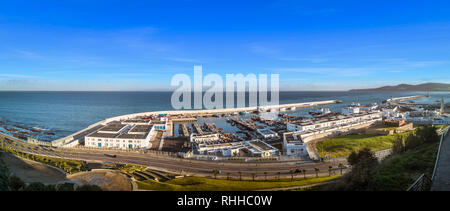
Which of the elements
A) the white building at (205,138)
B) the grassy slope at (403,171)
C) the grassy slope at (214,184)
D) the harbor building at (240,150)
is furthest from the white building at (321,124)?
the grassy slope at (403,171)

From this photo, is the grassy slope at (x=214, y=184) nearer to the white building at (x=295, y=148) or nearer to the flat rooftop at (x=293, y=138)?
the white building at (x=295, y=148)

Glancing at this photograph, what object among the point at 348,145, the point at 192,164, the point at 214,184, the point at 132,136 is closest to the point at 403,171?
the point at 214,184

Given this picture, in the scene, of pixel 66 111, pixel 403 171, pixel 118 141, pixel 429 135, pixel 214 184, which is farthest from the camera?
pixel 66 111

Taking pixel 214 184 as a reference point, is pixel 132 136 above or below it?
above

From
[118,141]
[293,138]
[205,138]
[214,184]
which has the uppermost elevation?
[293,138]

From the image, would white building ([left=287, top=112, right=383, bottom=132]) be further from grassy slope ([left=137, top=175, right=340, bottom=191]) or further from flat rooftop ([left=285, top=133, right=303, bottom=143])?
grassy slope ([left=137, top=175, right=340, bottom=191])

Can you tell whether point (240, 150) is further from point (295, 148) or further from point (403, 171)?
point (403, 171)
